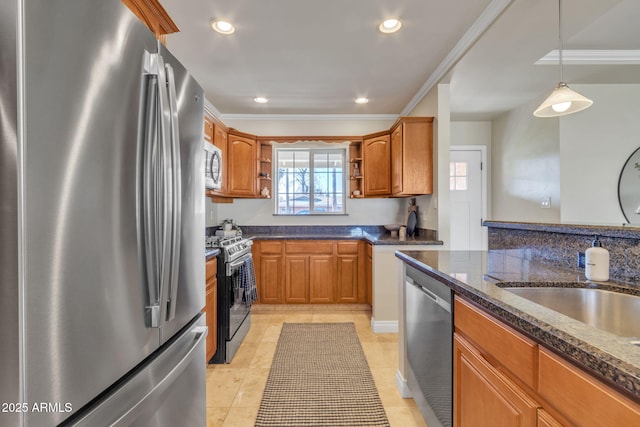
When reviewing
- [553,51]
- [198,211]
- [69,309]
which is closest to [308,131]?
[553,51]

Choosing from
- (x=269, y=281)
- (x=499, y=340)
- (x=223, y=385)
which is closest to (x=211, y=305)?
(x=223, y=385)

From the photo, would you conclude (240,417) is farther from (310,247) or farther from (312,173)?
(312,173)

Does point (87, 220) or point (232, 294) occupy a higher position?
point (87, 220)

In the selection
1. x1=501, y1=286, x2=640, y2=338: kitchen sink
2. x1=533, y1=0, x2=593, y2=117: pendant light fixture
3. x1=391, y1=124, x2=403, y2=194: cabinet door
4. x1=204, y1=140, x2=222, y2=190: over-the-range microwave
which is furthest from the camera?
x1=391, y1=124, x2=403, y2=194: cabinet door

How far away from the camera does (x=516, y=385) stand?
→ 89cm

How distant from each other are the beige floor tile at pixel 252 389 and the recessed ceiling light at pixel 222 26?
2.62m

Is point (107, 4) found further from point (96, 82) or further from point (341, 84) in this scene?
point (341, 84)

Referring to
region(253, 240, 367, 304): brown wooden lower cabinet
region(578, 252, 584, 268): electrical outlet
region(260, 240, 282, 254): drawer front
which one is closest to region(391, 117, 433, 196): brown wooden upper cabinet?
region(253, 240, 367, 304): brown wooden lower cabinet

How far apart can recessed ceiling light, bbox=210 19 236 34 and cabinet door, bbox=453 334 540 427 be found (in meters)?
2.43

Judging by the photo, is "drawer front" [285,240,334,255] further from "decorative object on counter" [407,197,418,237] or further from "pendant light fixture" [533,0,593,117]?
"pendant light fixture" [533,0,593,117]

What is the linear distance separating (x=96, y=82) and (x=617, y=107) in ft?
14.7

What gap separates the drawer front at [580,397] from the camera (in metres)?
0.57

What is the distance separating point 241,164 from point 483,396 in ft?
11.3

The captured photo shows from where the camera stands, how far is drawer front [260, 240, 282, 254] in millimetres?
3725
